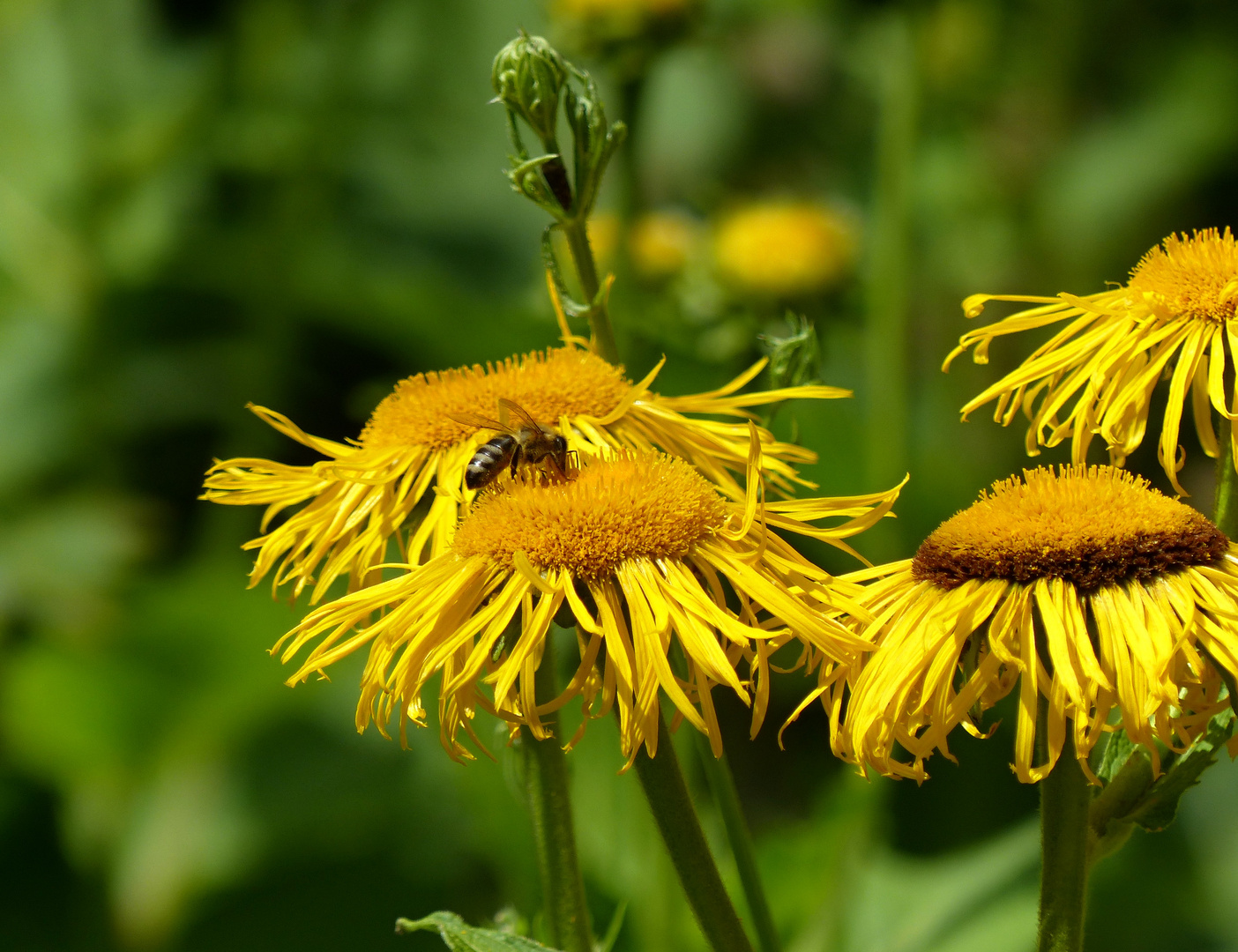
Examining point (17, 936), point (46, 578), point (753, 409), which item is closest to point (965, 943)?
point (753, 409)

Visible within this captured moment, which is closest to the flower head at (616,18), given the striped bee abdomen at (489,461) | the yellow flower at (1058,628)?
the striped bee abdomen at (489,461)

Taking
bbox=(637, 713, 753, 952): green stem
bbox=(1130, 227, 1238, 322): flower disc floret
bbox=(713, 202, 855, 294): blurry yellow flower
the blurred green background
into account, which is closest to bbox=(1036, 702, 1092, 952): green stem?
bbox=(637, 713, 753, 952): green stem

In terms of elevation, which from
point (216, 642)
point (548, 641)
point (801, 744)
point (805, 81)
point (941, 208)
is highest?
point (805, 81)

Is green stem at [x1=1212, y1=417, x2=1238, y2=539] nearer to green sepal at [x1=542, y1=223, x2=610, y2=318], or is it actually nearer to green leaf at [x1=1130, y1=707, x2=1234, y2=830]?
green leaf at [x1=1130, y1=707, x2=1234, y2=830]

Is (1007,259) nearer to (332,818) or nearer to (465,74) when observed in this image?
(465,74)

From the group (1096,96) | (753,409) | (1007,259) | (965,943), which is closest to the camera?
(753,409)

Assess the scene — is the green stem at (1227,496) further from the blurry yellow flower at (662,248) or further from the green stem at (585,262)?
the blurry yellow flower at (662,248)

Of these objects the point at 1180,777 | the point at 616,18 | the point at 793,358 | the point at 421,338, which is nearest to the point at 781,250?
the point at 616,18
